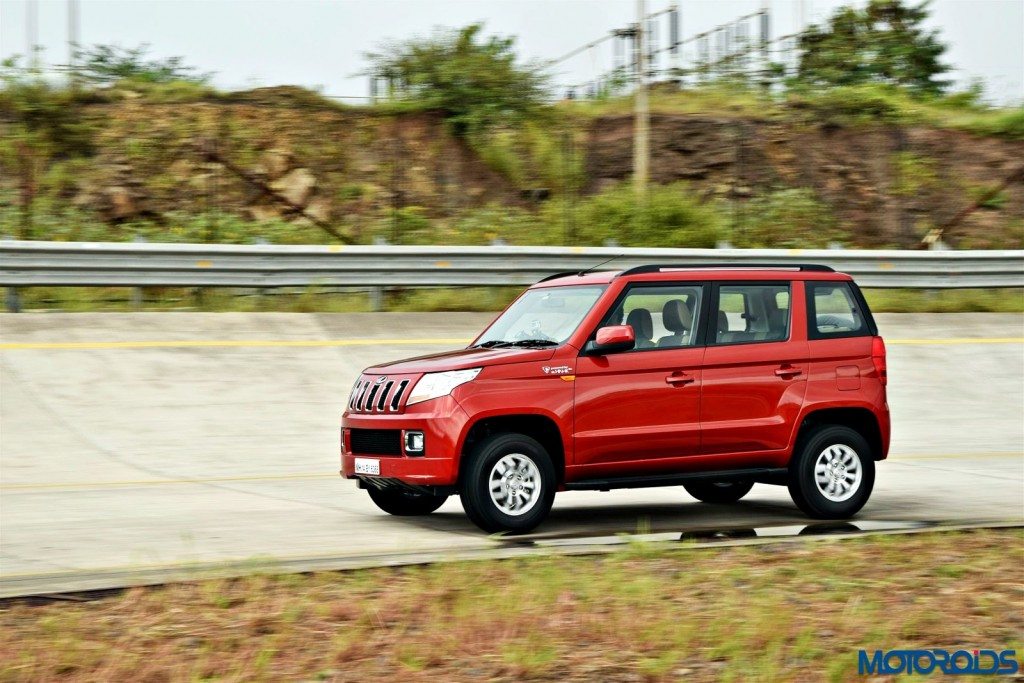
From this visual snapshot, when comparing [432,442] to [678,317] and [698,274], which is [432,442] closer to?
[678,317]

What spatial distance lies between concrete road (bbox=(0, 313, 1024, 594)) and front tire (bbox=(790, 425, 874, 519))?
8.4 inches

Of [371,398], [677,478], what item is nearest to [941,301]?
[677,478]

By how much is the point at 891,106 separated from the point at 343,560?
2482cm

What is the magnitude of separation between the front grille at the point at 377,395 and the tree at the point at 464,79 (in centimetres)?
1778

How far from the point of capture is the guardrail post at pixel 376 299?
18.0 m

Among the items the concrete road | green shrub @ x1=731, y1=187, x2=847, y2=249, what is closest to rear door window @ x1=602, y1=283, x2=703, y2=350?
the concrete road

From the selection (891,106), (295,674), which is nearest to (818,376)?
(295,674)

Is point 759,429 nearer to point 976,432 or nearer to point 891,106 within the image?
point 976,432

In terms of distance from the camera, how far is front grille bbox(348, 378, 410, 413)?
29.6ft

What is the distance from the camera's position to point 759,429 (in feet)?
31.5

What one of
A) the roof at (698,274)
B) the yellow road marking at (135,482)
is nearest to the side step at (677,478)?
the roof at (698,274)

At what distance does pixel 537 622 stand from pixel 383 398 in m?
3.28

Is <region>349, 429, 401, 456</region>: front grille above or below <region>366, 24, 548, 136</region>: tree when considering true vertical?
below
